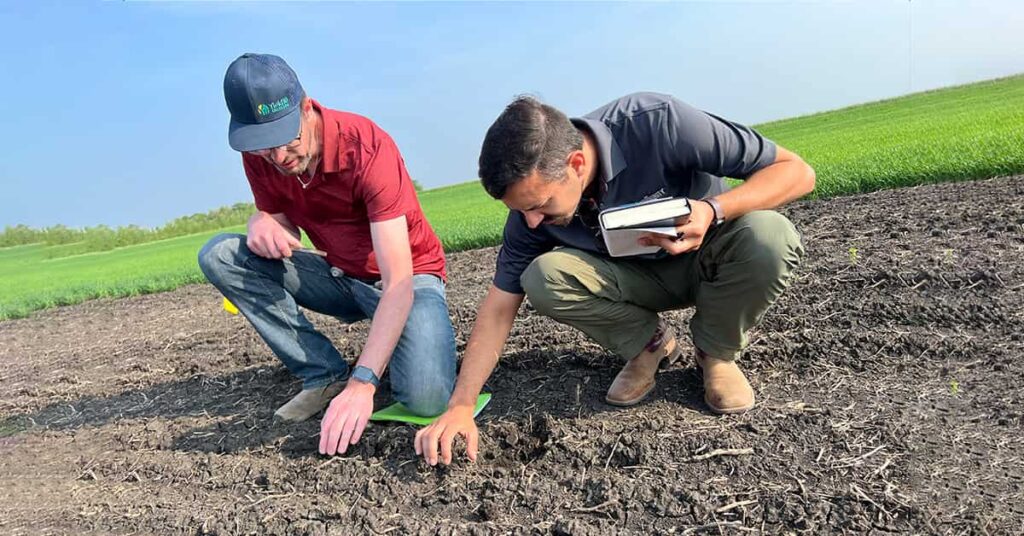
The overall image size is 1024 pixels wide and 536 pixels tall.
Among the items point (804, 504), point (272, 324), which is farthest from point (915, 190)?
point (272, 324)

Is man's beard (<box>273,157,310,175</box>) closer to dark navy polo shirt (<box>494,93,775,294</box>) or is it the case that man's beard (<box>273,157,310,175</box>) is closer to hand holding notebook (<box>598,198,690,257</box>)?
dark navy polo shirt (<box>494,93,775,294</box>)

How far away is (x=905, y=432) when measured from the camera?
2.26 m

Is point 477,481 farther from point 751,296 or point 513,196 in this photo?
point 751,296

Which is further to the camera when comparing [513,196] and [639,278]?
[639,278]

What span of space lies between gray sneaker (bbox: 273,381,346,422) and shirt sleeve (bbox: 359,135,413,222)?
94 cm

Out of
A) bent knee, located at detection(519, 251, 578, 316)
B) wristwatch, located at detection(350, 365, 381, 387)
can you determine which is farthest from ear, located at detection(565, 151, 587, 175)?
wristwatch, located at detection(350, 365, 381, 387)

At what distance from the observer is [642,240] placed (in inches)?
92.2

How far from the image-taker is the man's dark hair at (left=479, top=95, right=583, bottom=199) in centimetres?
217

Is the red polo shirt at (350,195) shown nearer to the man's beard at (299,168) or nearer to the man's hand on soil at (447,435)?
the man's beard at (299,168)

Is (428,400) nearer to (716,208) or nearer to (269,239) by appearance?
(269,239)

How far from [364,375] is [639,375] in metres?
1.07

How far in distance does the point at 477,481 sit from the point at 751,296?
115cm

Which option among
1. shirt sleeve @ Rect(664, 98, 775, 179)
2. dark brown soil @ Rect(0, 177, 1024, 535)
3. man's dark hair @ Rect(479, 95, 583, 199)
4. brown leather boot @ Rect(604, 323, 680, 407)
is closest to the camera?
dark brown soil @ Rect(0, 177, 1024, 535)

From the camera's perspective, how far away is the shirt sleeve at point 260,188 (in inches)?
124
